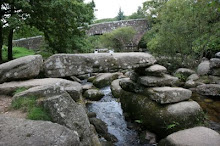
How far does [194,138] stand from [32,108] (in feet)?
13.5

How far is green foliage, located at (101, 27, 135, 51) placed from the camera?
26.3 m

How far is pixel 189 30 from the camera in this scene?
13.3 m

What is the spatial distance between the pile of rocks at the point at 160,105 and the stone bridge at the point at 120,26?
23.4 m

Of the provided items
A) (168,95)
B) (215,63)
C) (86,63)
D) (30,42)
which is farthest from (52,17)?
(30,42)

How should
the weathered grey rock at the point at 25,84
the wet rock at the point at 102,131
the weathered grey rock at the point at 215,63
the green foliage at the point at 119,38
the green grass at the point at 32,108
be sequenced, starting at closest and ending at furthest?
the green grass at the point at 32,108
the weathered grey rock at the point at 25,84
the wet rock at the point at 102,131
the weathered grey rock at the point at 215,63
the green foliage at the point at 119,38

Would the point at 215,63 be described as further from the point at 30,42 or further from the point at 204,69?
the point at 30,42

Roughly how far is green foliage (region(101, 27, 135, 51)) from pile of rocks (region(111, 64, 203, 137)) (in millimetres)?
20258

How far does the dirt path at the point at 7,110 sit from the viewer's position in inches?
124

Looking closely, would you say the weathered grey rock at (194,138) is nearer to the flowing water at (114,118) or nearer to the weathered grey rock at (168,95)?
the weathered grey rock at (168,95)

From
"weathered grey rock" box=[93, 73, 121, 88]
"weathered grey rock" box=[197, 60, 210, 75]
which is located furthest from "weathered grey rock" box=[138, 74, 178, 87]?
"weathered grey rock" box=[197, 60, 210, 75]

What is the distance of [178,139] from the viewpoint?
4414 mm

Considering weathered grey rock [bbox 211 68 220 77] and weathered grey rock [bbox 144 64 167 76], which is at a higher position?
weathered grey rock [bbox 144 64 167 76]

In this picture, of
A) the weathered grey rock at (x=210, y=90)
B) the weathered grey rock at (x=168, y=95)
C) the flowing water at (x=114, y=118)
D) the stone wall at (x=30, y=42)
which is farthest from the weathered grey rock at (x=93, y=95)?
the stone wall at (x=30, y=42)

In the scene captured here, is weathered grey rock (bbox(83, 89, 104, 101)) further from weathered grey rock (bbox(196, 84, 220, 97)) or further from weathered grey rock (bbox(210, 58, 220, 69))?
weathered grey rock (bbox(210, 58, 220, 69))
